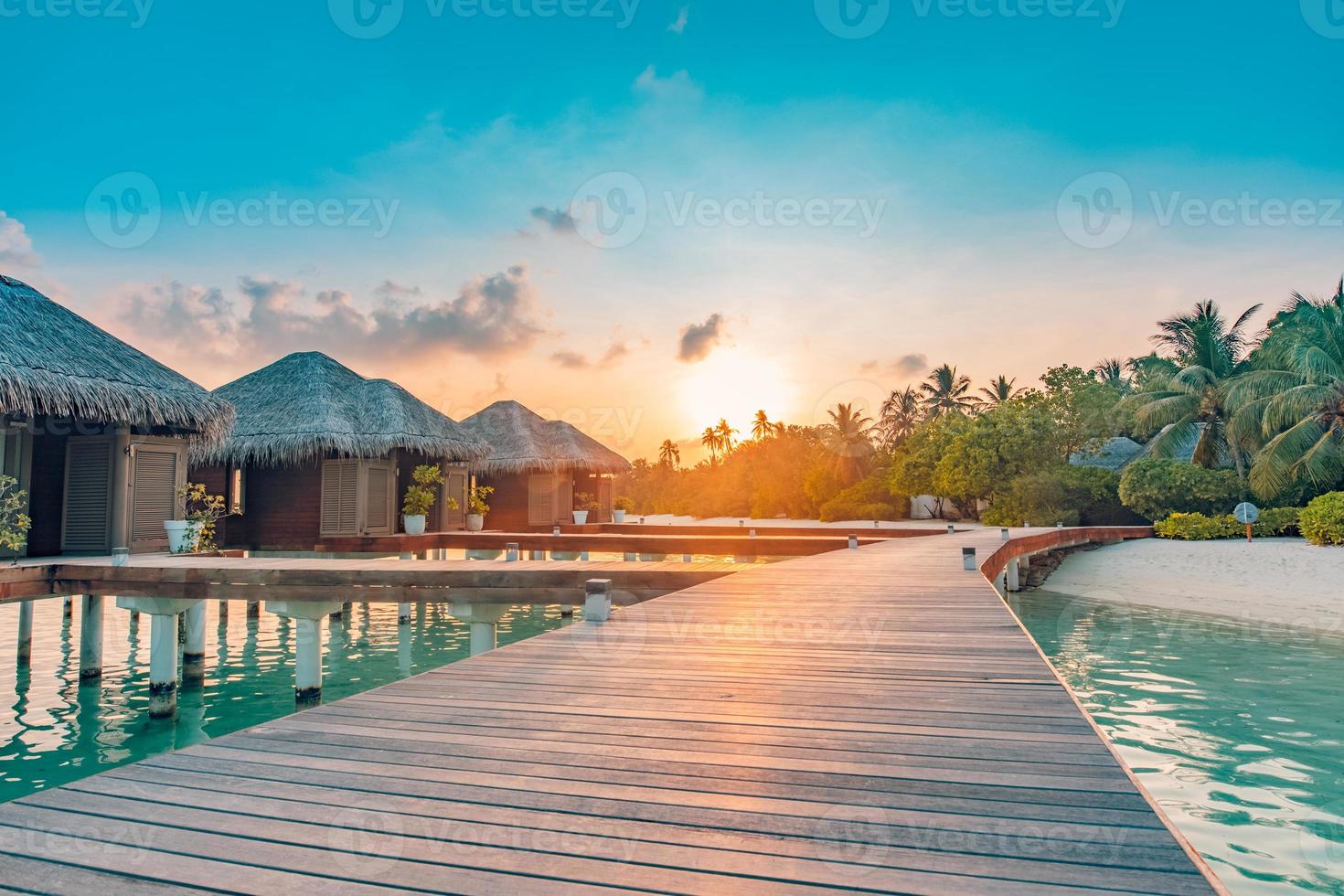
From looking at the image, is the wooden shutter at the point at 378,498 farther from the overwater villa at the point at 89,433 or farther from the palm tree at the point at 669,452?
the palm tree at the point at 669,452

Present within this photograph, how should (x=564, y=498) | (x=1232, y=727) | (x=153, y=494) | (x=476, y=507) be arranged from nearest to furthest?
1. (x=1232, y=727)
2. (x=153, y=494)
3. (x=476, y=507)
4. (x=564, y=498)

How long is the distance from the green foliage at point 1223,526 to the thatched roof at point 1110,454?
28.6ft

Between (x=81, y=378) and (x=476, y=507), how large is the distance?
12.1m

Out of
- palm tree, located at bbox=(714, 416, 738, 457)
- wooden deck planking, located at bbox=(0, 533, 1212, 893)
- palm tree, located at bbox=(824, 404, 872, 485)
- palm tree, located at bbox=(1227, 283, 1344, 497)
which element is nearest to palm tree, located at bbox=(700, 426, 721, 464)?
palm tree, located at bbox=(714, 416, 738, 457)

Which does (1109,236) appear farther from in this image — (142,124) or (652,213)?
(142,124)

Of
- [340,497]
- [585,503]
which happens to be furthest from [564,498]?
[340,497]

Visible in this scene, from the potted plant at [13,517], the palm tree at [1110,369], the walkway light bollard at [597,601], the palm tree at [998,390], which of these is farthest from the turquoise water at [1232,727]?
the palm tree at [1110,369]

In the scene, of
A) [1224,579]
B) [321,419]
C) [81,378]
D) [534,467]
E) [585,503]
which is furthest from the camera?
[585,503]

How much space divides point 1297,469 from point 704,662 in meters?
23.1

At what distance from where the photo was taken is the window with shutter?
17.7m

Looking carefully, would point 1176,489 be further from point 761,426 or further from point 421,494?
point 761,426

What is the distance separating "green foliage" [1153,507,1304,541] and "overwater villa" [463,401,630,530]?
17.3 m

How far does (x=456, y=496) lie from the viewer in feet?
70.0

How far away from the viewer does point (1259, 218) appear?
1269cm
